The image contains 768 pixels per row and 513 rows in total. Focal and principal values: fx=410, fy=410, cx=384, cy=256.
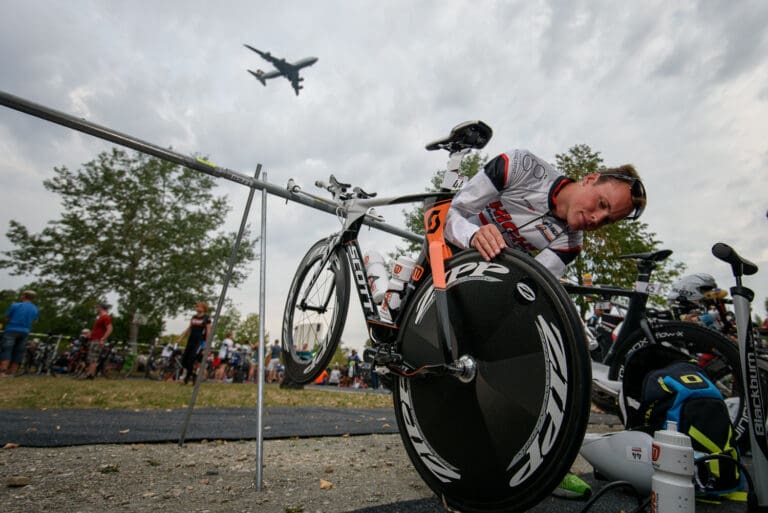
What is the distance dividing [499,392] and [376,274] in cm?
132

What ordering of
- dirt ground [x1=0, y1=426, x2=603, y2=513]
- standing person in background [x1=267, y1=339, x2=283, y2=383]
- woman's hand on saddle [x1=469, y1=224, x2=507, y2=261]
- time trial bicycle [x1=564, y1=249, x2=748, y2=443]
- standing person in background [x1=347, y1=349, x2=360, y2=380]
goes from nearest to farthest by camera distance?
woman's hand on saddle [x1=469, y1=224, x2=507, y2=261] → dirt ground [x1=0, y1=426, x2=603, y2=513] → time trial bicycle [x1=564, y1=249, x2=748, y2=443] → standing person in background [x1=267, y1=339, x2=283, y2=383] → standing person in background [x1=347, y1=349, x2=360, y2=380]

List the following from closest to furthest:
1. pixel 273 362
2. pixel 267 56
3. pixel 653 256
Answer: pixel 653 256 < pixel 273 362 < pixel 267 56

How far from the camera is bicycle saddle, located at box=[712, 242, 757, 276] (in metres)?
2.29

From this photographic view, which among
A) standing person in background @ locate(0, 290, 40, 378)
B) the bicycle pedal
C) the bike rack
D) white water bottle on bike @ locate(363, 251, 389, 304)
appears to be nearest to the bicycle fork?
the bicycle pedal

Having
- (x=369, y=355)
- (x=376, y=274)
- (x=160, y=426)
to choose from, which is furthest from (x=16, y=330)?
(x=369, y=355)

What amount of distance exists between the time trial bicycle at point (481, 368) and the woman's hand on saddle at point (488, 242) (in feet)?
0.15

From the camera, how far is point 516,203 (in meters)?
2.31

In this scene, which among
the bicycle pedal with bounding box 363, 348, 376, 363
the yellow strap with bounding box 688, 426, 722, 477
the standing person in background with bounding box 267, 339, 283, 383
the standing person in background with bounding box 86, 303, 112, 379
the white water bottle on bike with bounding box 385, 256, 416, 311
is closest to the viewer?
the bicycle pedal with bounding box 363, 348, 376, 363

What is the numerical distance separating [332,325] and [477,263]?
4.67 feet

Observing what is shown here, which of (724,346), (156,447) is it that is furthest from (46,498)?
(724,346)

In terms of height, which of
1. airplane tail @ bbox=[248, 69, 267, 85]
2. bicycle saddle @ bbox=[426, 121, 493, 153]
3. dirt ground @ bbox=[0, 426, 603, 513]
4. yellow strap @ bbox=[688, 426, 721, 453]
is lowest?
dirt ground @ bbox=[0, 426, 603, 513]

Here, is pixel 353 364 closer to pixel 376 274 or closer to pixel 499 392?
pixel 376 274

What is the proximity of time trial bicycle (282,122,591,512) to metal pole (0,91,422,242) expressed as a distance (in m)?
1.24

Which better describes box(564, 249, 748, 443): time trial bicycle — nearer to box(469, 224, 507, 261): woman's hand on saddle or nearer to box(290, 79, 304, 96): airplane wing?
box(469, 224, 507, 261): woman's hand on saddle
